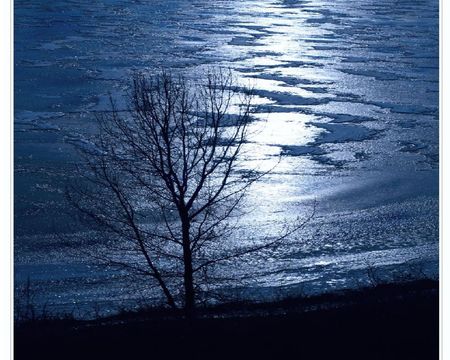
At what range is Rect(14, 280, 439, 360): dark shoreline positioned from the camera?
613cm

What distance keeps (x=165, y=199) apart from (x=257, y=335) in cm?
238

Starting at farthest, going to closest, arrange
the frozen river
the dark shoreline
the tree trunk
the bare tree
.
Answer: the frozen river, the bare tree, the tree trunk, the dark shoreline

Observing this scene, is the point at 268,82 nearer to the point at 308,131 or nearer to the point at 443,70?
the point at 308,131

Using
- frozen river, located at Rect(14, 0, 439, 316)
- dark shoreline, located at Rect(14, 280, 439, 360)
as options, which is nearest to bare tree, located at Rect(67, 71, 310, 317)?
frozen river, located at Rect(14, 0, 439, 316)

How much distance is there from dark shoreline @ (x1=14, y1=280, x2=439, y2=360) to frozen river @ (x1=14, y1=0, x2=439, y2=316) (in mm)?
1056

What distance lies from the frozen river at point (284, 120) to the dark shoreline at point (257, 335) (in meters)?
1.06

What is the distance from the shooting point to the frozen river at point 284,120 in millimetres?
8422

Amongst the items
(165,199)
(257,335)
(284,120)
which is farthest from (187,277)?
(284,120)

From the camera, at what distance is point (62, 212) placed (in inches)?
361

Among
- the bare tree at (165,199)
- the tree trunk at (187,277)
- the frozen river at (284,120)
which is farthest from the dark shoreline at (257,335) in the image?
the frozen river at (284,120)

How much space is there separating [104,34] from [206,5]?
209 inches

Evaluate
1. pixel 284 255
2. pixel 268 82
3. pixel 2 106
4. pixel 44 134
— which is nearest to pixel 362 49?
pixel 268 82

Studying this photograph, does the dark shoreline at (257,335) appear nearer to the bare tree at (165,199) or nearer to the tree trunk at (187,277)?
the tree trunk at (187,277)

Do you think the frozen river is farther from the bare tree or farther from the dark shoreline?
the dark shoreline
